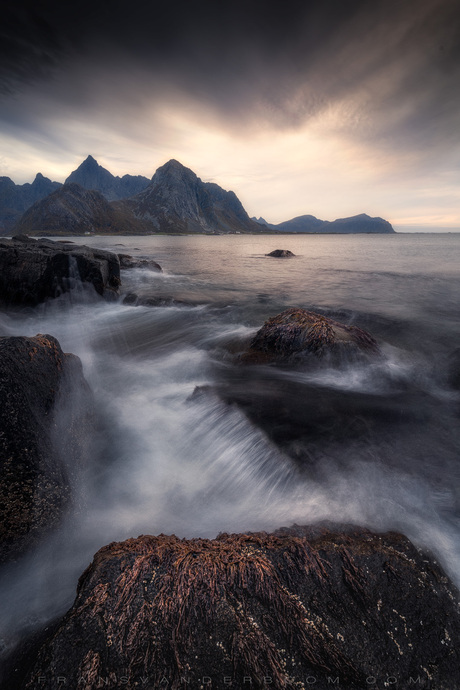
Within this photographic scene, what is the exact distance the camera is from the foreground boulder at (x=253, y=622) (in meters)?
1.67

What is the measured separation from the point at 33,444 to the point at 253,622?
8.52 feet

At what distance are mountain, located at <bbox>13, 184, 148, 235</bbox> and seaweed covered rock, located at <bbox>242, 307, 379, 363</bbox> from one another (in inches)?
7193

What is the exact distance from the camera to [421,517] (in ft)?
10.4

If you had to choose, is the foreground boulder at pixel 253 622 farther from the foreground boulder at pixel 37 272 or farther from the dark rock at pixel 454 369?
the foreground boulder at pixel 37 272

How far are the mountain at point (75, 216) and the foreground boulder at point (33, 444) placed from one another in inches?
7287

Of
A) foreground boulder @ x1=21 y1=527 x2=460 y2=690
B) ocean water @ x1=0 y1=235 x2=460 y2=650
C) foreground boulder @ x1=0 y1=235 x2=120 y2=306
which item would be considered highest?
foreground boulder @ x1=0 y1=235 x2=120 y2=306

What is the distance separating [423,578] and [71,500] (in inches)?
141

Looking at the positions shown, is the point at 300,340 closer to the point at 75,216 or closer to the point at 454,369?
the point at 454,369

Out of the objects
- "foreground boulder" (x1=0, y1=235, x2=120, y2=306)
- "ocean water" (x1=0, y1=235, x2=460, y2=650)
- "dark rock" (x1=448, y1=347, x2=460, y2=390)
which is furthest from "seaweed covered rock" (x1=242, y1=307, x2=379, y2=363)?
"foreground boulder" (x1=0, y1=235, x2=120, y2=306)

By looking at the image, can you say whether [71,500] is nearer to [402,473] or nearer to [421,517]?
[421,517]

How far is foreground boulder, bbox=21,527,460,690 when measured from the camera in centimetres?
167

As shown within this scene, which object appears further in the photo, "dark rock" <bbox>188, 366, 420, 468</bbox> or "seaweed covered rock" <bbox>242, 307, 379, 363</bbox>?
"seaweed covered rock" <bbox>242, 307, 379, 363</bbox>

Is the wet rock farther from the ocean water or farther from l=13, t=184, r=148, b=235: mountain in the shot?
l=13, t=184, r=148, b=235: mountain

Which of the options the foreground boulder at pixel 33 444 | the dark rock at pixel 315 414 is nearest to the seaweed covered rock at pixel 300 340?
the dark rock at pixel 315 414
